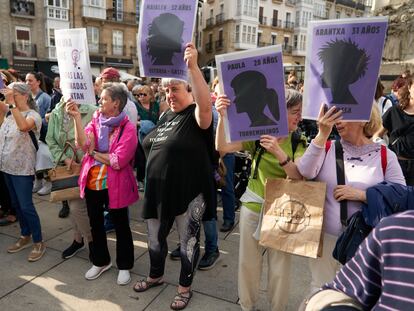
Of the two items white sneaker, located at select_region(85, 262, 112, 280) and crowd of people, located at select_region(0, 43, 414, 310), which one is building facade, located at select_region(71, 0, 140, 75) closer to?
crowd of people, located at select_region(0, 43, 414, 310)

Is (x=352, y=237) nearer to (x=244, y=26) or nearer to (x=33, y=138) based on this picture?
(x=33, y=138)

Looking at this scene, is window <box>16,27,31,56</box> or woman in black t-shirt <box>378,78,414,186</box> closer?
woman in black t-shirt <box>378,78,414,186</box>

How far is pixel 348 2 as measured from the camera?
5166 cm

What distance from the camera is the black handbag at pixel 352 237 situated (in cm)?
Answer: 179

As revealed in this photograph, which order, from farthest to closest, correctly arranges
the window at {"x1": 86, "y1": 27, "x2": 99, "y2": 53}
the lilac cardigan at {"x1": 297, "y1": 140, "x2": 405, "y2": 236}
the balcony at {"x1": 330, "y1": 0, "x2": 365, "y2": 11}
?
1. the balcony at {"x1": 330, "y1": 0, "x2": 365, "y2": 11}
2. the window at {"x1": 86, "y1": 27, "x2": 99, "y2": 53}
3. the lilac cardigan at {"x1": 297, "y1": 140, "x2": 405, "y2": 236}

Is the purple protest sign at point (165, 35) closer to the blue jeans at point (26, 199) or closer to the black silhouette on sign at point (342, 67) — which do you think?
the black silhouette on sign at point (342, 67)

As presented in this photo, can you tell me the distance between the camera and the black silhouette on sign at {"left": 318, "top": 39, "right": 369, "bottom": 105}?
1764 mm

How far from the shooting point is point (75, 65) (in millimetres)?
2838

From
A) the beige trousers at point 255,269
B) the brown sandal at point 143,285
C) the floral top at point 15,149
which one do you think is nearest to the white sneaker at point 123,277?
the brown sandal at point 143,285

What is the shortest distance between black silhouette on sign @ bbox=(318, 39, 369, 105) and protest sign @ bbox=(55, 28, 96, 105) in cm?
188

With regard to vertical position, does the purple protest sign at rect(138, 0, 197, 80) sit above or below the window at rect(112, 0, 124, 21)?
below

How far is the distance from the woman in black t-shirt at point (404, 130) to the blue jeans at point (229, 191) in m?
1.81

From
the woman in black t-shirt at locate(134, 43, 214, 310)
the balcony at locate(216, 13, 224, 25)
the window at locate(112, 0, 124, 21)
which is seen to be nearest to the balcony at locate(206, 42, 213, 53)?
the balcony at locate(216, 13, 224, 25)

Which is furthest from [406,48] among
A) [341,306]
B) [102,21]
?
[102,21]
